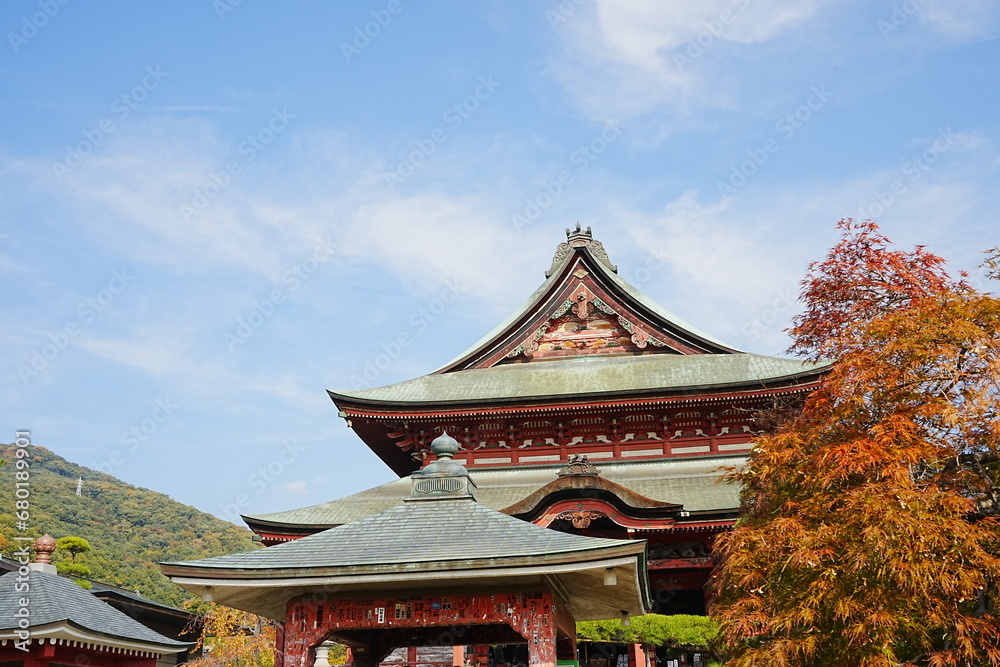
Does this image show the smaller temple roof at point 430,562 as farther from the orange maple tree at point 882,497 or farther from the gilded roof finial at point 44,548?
the gilded roof finial at point 44,548

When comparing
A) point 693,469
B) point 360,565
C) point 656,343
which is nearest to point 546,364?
point 656,343

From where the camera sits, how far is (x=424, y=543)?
9172 mm

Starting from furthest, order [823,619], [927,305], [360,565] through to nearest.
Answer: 1. [927,305]
2. [823,619]
3. [360,565]

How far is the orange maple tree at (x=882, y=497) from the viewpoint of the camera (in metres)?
8.84

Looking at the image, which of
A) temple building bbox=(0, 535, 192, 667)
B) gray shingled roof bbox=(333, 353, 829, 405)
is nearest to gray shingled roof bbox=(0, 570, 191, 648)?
temple building bbox=(0, 535, 192, 667)

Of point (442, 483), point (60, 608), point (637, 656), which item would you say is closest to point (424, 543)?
point (442, 483)

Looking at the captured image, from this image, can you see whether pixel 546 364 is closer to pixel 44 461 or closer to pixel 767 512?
pixel 767 512

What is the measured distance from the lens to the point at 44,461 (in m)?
77.5

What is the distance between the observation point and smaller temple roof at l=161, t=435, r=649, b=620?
8.49 meters

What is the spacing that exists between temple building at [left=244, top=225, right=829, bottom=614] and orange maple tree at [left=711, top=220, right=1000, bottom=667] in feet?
20.7

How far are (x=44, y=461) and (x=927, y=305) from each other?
3283 inches

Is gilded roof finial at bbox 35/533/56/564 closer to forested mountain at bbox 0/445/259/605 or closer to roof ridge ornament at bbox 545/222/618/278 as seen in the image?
roof ridge ornament at bbox 545/222/618/278

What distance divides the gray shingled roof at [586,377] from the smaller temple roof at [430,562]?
10.7 meters

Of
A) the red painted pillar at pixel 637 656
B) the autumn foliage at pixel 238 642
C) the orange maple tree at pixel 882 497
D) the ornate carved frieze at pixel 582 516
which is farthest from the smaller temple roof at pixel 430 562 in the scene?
the autumn foliage at pixel 238 642
